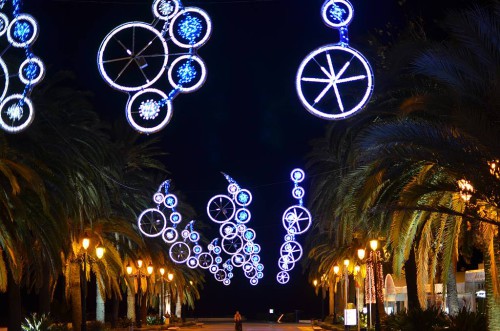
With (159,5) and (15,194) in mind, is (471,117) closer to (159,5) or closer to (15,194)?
(159,5)

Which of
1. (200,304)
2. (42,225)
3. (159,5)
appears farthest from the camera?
(200,304)

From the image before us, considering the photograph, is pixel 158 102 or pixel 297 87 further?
pixel 158 102

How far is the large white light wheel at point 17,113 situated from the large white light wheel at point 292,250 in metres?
34.5

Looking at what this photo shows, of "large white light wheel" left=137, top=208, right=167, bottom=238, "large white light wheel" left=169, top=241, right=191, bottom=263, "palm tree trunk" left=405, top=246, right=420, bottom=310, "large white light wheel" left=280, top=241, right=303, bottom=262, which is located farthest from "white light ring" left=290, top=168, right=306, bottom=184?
"large white light wheel" left=169, top=241, right=191, bottom=263

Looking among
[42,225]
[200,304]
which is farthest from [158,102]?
[200,304]

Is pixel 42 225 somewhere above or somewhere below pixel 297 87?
below

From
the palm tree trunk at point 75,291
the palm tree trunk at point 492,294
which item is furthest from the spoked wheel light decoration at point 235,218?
the palm tree trunk at point 492,294

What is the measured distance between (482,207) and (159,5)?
29.0 ft

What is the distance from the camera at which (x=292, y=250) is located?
171 ft

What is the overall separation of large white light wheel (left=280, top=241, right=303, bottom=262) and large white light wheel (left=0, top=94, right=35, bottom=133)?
113 feet

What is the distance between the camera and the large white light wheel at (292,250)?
171 ft

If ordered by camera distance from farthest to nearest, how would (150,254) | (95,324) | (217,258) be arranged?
(217,258)
(150,254)
(95,324)

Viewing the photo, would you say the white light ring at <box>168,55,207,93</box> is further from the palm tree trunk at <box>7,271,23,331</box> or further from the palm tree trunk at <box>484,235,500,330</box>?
the palm tree trunk at <box>7,271,23,331</box>

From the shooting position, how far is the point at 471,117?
50.0 feet
